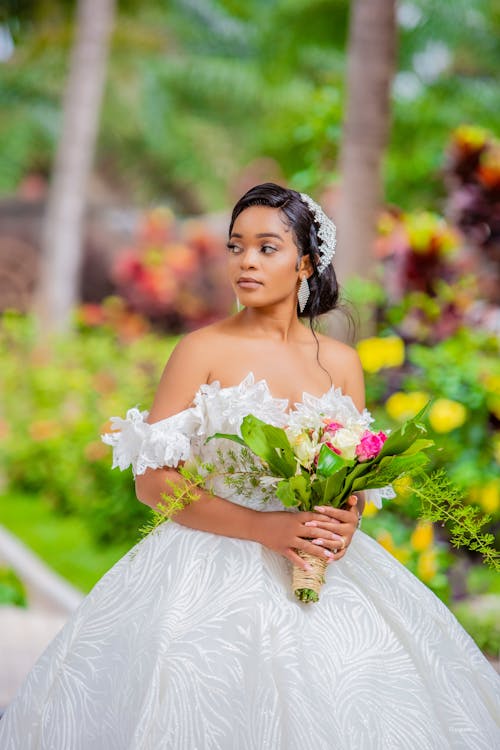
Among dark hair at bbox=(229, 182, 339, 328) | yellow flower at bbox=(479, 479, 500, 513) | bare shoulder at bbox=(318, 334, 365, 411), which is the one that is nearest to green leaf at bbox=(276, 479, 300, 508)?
bare shoulder at bbox=(318, 334, 365, 411)

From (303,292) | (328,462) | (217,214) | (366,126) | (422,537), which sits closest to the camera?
(328,462)

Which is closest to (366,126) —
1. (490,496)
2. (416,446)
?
(490,496)

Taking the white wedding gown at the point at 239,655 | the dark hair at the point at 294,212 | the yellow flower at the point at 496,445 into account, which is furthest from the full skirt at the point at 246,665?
the yellow flower at the point at 496,445

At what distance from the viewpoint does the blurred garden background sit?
14.7ft

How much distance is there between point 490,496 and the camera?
4.15 m

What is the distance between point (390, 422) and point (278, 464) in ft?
7.27

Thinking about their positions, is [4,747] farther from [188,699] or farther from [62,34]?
[62,34]

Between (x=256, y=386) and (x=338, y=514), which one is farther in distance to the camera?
(x=256, y=386)

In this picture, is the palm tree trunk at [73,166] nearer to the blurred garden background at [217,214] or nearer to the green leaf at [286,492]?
the blurred garden background at [217,214]

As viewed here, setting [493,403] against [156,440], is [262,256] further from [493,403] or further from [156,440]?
[493,403]

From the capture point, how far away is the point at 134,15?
1448cm

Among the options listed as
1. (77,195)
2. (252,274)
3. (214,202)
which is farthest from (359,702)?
(214,202)

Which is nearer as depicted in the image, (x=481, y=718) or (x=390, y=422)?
(x=481, y=718)

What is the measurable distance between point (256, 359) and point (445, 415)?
1.80 m
